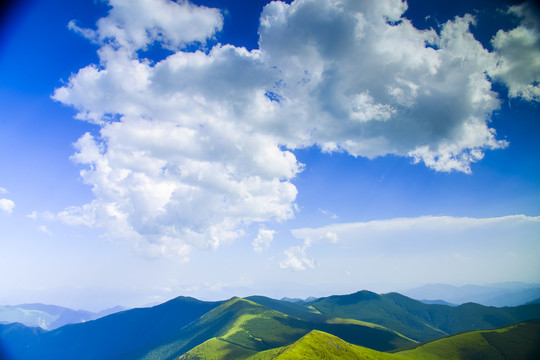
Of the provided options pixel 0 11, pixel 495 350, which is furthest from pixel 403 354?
pixel 0 11

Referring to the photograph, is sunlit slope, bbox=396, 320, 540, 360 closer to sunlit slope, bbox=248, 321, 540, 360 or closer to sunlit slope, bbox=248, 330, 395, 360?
sunlit slope, bbox=248, 321, 540, 360

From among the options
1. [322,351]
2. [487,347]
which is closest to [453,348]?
[487,347]

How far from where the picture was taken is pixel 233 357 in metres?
200

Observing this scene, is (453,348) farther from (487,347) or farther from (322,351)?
(322,351)

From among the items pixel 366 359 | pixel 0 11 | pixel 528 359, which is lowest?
pixel 528 359

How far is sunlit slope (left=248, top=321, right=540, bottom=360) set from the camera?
458 ft

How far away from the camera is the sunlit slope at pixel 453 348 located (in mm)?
139750

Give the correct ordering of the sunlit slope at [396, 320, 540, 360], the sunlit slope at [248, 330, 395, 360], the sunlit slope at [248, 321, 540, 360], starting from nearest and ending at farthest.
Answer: the sunlit slope at [248, 330, 395, 360]
the sunlit slope at [248, 321, 540, 360]
the sunlit slope at [396, 320, 540, 360]

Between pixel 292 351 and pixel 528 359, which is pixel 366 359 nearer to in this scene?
pixel 292 351

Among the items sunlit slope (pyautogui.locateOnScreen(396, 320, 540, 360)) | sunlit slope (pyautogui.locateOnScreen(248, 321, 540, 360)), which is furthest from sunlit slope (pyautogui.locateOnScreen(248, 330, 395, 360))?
sunlit slope (pyautogui.locateOnScreen(396, 320, 540, 360))

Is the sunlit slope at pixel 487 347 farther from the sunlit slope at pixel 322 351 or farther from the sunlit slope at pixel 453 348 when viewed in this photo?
the sunlit slope at pixel 322 351

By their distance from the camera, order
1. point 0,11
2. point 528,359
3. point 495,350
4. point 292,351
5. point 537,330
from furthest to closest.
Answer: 1. point 537,330
2. point 495,350
3. point 528,359
4. point 292,351
5. point 0,11

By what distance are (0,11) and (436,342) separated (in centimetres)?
24906

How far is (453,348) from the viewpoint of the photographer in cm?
18150
